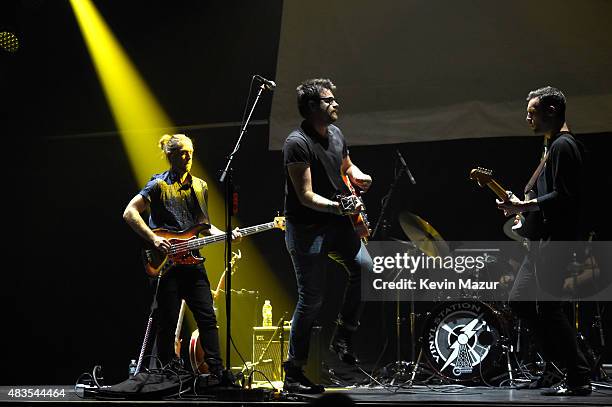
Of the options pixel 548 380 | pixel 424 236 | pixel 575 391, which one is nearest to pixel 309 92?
pixel 424 236

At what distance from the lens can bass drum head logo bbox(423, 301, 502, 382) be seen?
7.31m

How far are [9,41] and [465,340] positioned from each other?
19.4 ft

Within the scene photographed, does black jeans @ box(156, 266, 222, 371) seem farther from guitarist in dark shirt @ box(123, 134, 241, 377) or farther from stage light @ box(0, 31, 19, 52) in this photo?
stage light @ box(0, 31, 19, 52)

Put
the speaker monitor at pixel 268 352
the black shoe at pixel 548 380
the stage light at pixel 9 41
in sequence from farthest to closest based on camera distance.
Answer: the stage light at pixel 9 41
the speaker monitor at pixel 268 352
the black shoe at pixel 548 380

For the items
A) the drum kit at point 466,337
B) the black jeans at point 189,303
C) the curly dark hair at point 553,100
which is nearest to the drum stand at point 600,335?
the drum kit at point 466,337

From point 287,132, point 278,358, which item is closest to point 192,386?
point 278,358

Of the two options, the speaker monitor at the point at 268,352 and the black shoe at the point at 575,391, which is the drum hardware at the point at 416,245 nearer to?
the speaker monitor at the point at 268,352

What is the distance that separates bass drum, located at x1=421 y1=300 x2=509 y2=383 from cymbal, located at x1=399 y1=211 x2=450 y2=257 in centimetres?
52

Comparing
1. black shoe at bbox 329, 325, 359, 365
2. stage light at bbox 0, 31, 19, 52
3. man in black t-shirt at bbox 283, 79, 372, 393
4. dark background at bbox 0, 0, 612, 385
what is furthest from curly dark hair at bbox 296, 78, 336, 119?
stage light at bbox 0, 31, 19, 52

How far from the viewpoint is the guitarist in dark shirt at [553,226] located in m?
5.27

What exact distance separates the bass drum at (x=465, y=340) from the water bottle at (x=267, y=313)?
72.2 inches

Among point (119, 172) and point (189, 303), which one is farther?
point (119, 172)

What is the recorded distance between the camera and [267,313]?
8609mm

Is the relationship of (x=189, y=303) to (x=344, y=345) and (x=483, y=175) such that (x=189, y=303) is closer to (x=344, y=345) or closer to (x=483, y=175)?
(x=344, y=345)
